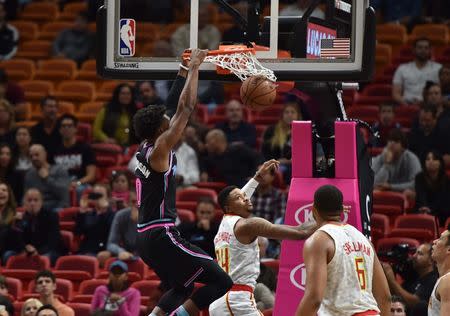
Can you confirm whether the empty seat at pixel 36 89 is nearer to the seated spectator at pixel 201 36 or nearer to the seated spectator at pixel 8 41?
the seated spectator at pixel 8 41

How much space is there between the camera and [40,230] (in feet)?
47.1

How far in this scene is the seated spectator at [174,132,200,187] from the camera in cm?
1514

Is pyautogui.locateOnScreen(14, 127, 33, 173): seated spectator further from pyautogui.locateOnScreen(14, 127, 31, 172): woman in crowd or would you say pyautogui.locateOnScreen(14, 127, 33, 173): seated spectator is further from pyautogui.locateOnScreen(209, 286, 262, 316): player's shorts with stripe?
pyautogui.locateOnScreen(209, 286, 262, 316): player's shorts with stripe

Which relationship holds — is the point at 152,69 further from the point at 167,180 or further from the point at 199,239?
the point at 199,239

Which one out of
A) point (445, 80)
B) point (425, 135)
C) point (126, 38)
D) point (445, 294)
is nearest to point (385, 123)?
point (425, 135)

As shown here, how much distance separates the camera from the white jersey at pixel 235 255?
1055 centimetres

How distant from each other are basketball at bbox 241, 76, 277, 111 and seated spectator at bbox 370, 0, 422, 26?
9.19 meters

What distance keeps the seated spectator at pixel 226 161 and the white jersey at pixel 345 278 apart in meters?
6.03

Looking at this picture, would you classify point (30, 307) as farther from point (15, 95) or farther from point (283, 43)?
point (15, 95)

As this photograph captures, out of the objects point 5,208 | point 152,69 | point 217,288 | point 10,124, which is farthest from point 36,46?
point 217,288

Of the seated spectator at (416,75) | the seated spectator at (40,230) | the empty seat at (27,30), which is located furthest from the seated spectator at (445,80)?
the empty seat at (27,30)

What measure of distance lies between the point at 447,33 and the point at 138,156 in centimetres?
902

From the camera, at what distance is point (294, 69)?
32.8ft

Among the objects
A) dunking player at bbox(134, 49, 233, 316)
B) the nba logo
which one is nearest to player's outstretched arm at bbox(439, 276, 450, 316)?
dunking player at bbox(134, 49, 233, 316)
